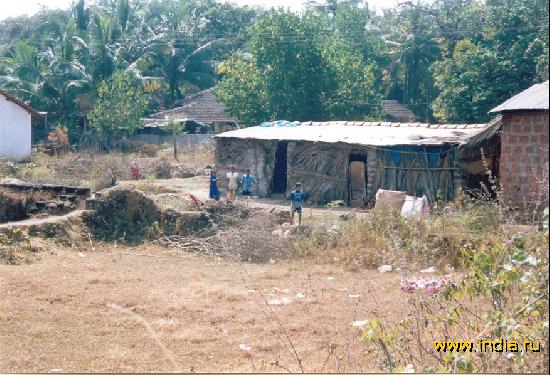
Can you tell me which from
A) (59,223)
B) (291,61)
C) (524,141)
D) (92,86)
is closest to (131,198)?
(59,223)

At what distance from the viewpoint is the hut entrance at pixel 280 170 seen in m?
22.0

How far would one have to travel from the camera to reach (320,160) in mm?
A: 20188

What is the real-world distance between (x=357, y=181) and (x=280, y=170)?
115 inches

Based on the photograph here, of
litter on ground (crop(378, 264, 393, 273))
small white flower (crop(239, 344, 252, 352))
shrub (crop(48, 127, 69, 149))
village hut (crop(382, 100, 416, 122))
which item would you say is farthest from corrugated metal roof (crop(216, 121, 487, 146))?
village hut (crop(382, 100, 416, 122))

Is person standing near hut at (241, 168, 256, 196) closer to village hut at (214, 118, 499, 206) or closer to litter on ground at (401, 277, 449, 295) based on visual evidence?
village hut at (214, 118, 499, 206)

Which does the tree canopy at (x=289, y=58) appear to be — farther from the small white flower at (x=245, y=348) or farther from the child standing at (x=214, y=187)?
the small white flower at (x=245, y=348)

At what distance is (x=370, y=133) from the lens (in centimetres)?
2058

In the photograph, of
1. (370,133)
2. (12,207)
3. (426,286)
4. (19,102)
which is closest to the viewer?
(426,286)

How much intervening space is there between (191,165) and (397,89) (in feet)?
54.4

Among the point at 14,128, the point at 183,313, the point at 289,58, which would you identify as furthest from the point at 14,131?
the point at 183,313

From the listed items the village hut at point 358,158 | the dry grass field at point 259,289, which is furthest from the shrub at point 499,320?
the village hut at point 358,158

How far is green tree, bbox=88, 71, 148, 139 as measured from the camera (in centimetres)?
3158

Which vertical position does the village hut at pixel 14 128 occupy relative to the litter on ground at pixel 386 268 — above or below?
above

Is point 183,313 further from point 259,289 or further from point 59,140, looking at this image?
point 59,140
